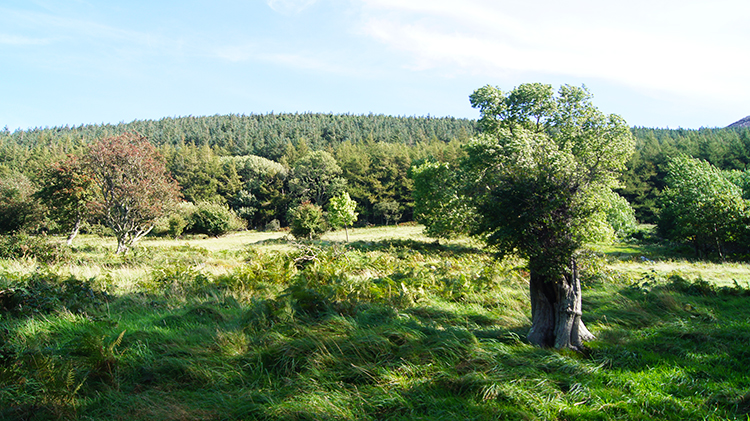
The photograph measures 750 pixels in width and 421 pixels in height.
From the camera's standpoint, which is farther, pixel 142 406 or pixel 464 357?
pixel 464 357

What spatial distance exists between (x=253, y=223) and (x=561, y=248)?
6558 centimetres

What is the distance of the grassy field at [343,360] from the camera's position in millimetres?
3135

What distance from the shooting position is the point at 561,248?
15.6 feet

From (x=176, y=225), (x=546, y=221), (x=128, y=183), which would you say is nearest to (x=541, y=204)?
(x=546, y=221)

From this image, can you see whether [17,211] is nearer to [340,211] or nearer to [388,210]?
[340,211]

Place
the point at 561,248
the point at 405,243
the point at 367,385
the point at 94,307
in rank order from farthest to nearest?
the point at 405,243 < the point at 94,307 < the point at 561,248 < the point at 367,385

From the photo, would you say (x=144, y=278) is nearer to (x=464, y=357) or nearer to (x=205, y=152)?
(x=464, y=357)

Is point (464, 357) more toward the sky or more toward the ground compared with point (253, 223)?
more toward the sky

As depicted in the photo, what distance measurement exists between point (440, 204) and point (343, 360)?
70.4 ft

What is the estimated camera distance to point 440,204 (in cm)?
2472

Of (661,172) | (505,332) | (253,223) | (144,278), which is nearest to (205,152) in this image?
(253,223)

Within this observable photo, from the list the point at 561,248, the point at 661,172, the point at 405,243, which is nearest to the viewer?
the point at 561,248

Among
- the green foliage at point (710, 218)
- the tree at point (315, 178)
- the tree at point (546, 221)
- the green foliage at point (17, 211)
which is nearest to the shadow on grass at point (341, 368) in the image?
the tree at point (546, 221)

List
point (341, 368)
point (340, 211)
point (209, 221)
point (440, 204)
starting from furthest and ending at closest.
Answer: point (209, 221) < point (340, 211) < point (440, 204) < point (341, 368)
